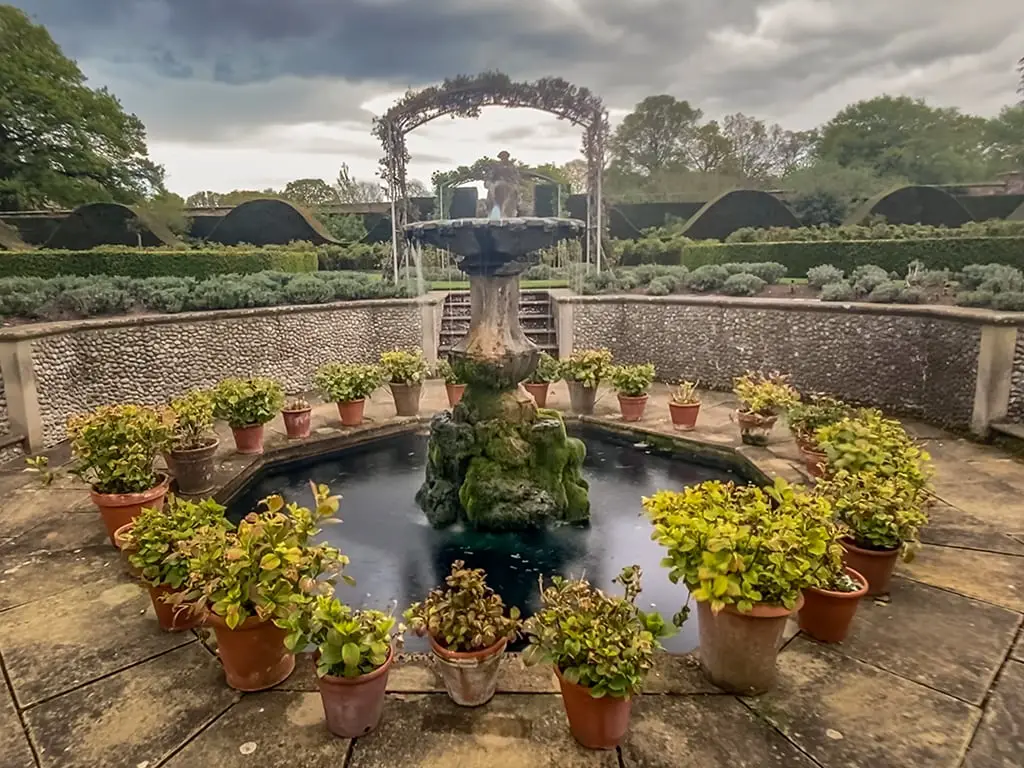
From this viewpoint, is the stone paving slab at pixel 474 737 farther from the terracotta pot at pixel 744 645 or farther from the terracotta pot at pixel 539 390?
the terracotta pot at pixel 539 390

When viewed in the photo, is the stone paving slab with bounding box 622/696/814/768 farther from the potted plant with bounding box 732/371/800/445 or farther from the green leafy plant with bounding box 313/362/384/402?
the green leafy plant with bounding box 313/362/384/402

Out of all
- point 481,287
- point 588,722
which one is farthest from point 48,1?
point 588,722

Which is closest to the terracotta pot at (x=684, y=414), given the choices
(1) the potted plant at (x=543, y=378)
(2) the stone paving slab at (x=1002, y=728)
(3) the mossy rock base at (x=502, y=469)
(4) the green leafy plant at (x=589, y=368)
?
(4) the green leafy plant at (x=589, y=368)

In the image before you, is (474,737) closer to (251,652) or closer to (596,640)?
(596,640)

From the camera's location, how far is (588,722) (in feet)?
7.19

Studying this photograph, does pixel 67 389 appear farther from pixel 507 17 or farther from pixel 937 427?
pixel 937 427

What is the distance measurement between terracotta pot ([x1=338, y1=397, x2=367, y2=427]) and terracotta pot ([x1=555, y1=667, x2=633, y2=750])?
17.2ft

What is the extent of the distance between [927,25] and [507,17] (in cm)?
723

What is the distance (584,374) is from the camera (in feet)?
23.7

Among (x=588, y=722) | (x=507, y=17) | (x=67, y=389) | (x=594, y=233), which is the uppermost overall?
(x=507, y=17)

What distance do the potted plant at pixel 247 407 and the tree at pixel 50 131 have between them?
755 inches

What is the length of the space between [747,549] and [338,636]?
5.41 ft

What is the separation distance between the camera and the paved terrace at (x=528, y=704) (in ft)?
7.20

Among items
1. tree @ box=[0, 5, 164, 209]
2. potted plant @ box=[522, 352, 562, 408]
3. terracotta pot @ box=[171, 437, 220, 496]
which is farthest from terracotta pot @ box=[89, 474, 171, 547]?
tree @ box=[0, 5, 164, 209]
